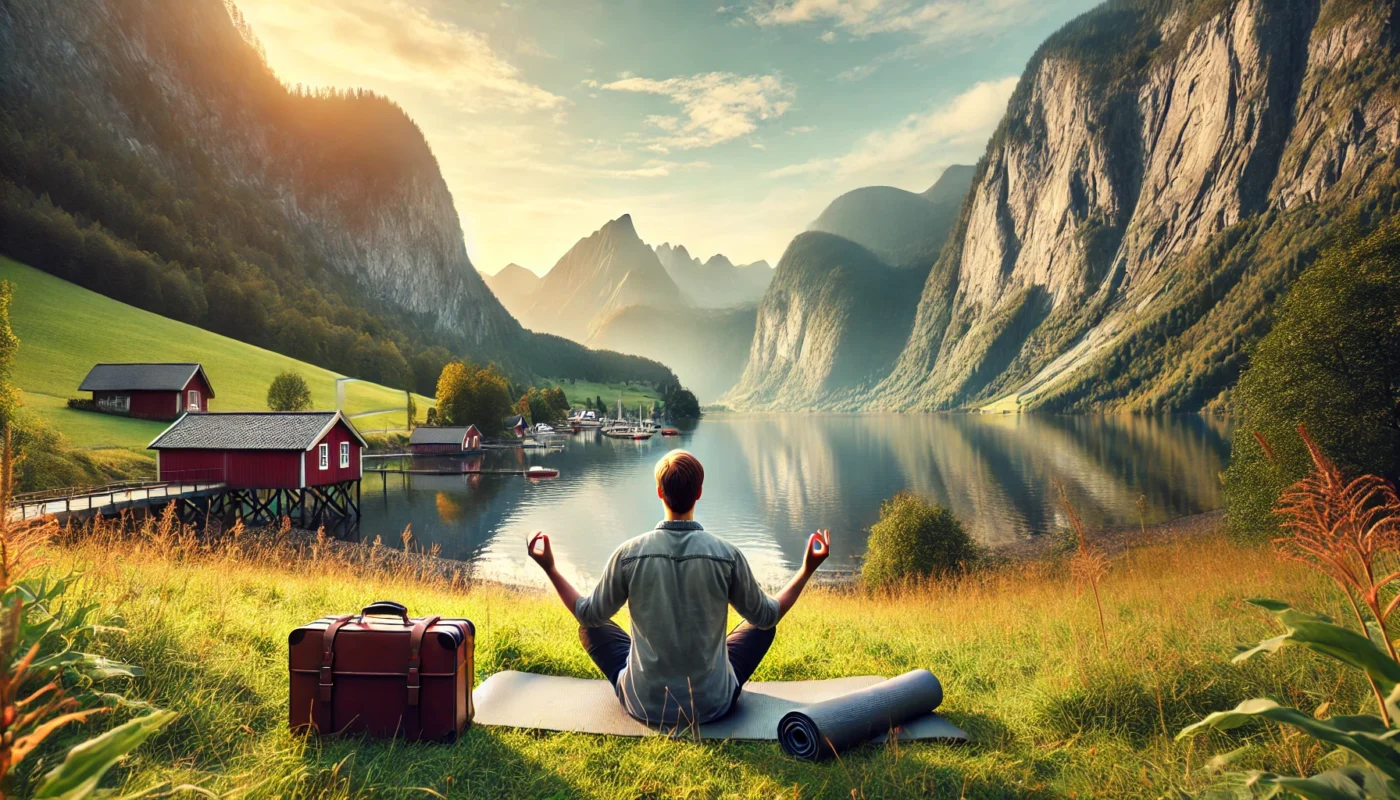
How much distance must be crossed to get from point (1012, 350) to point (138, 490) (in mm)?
196787

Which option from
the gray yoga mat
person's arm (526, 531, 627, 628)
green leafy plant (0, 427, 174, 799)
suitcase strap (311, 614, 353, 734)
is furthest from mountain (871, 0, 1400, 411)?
green leafy plant (0, 427, 174, 799)

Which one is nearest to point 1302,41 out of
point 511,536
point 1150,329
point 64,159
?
point 1150,329

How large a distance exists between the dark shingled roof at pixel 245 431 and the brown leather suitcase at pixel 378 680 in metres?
32.4

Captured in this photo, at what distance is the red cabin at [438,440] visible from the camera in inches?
2768

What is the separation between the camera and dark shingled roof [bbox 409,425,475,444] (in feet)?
231

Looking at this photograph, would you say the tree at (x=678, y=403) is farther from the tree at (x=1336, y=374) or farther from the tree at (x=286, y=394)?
the tree at (x=1336, y=374)

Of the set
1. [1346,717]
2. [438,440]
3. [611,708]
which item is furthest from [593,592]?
[438,440]

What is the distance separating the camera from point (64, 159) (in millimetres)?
97500

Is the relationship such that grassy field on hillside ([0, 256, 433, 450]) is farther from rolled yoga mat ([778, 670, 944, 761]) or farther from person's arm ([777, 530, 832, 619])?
rolled yoga mat ([778, 670, 944, 761])

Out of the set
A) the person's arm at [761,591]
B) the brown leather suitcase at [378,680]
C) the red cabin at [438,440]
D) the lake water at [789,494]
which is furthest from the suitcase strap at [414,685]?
the red cabin at [438,440]

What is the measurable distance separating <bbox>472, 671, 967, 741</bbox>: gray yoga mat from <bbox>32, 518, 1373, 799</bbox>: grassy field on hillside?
0.16 meters

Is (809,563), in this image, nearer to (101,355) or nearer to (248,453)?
(248,453)

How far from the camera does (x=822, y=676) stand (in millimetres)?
6531

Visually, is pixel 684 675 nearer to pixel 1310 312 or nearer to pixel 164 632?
pixel 164 632
